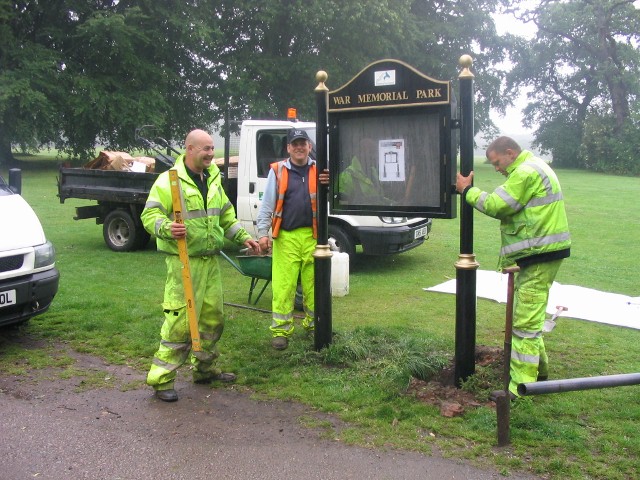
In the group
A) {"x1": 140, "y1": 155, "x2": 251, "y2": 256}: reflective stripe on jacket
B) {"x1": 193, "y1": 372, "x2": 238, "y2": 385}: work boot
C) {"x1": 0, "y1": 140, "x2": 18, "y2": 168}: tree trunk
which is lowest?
{"x1": 193, "y1": 372, "x2": 238, "y2": 385}: work boot

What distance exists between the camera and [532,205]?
463 centimetres

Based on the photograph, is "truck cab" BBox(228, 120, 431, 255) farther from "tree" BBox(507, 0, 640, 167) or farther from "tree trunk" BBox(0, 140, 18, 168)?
"tree" BBox(507, 0, 640, 167)

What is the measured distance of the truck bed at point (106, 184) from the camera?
35.9 feet

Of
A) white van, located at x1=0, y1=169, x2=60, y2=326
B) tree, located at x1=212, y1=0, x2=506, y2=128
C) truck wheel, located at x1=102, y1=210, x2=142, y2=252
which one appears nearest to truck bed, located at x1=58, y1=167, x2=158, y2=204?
truck wheel, located at x1=102, y1=210, x2=142, y2=252

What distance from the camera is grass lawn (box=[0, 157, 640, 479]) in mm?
4043

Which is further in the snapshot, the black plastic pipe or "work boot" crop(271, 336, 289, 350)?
"work boot" crop(271, 336, 289, 350)

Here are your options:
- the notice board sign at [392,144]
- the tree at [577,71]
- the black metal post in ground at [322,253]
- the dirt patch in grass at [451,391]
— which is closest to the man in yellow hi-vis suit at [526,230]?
the dirt patch in grass at [451,391]

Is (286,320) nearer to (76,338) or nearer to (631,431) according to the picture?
(76,338)

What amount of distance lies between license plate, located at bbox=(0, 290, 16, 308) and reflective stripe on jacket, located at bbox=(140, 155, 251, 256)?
160cm

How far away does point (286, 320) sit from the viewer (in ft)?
19.9

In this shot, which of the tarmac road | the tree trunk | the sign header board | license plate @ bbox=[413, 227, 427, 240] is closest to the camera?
the tarmac road

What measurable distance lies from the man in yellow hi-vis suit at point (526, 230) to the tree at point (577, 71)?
40577 millimetres

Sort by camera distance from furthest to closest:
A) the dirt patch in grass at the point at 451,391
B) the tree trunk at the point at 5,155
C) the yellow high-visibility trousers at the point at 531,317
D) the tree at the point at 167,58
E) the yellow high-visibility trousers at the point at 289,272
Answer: the tree trunk at the point at 5,155 < the tree at the point at 167,58 < the yellow high-visibility trousers at the point at 289,272 < the yellow high-visibility trousers at the point at 531,317 < the dirt patch in grass at the point at 451,391

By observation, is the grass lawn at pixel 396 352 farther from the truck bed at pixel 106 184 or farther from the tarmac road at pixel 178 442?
the truck bed at pixel 106 184
